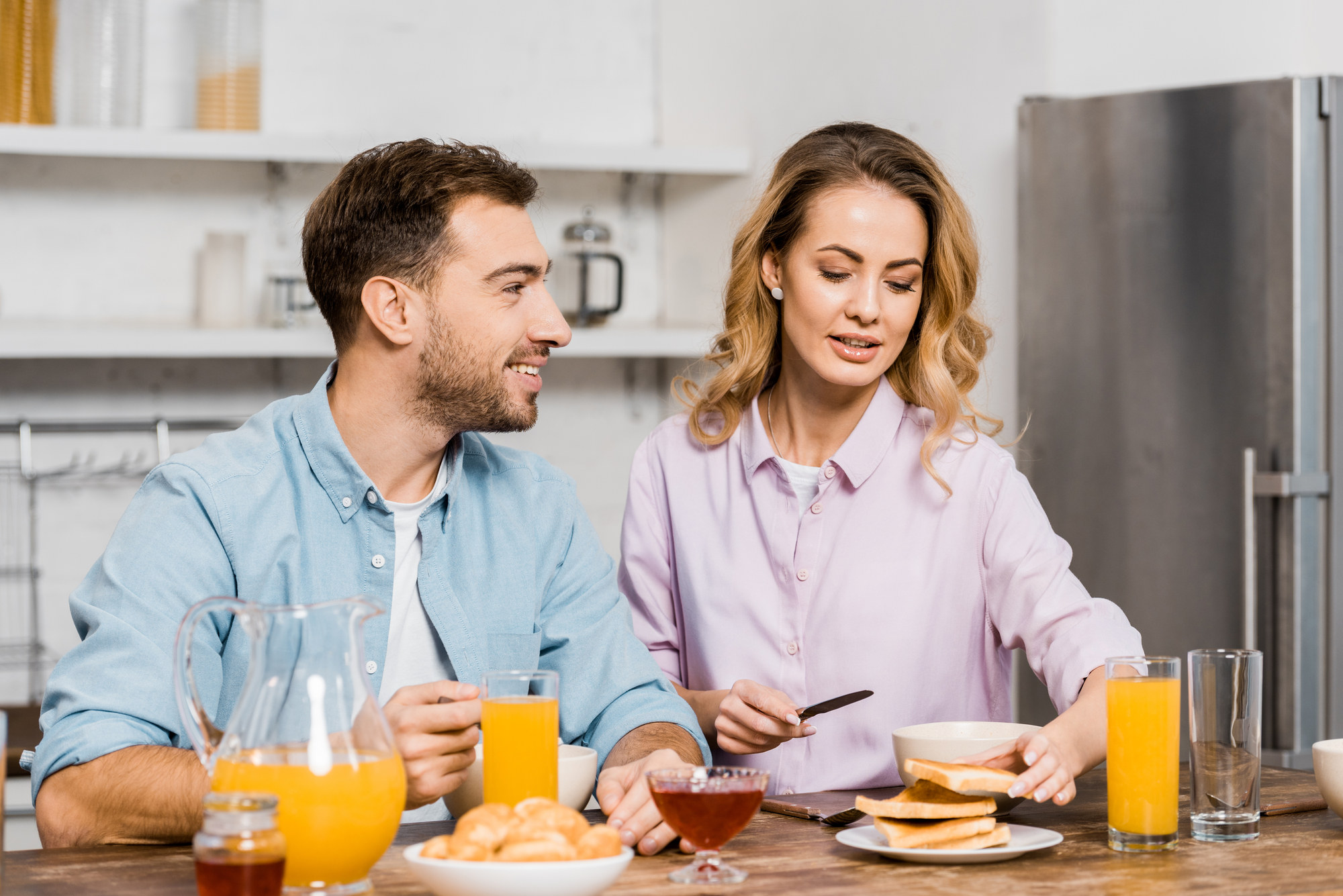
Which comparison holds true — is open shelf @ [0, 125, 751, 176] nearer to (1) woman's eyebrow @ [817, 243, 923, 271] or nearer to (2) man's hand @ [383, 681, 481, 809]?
(1) woman's eyebrow @ [817, 243, 923, 271]

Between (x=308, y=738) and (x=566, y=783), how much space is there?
33cm

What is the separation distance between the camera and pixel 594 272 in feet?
12.4

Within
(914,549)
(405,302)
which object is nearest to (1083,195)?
(914,549)

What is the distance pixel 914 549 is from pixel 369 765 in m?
0.95

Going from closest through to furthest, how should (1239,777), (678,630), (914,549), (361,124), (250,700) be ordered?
(250,700)
(1239,777)
(914,549)
(678,630)
(361,124)

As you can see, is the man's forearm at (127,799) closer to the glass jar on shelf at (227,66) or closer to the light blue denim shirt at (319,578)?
the light blue denim shirt at (319,578)

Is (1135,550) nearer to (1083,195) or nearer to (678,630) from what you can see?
(1083,195)

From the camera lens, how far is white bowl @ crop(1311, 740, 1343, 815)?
51.5 inches

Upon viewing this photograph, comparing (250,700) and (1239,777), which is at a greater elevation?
(250,700)

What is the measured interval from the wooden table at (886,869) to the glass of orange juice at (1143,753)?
2 centimetres

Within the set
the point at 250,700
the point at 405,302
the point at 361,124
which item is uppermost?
the point at 361,124

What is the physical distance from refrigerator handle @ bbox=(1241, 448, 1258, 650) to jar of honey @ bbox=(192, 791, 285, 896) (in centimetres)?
238

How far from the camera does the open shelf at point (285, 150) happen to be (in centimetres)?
322

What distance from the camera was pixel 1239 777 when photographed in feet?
4.24
